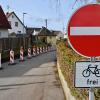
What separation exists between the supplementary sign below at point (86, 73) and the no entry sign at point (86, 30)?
0.14 meters

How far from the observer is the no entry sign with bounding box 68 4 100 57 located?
203 inches

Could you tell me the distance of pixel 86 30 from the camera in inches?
204

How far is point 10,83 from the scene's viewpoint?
59.3 feet

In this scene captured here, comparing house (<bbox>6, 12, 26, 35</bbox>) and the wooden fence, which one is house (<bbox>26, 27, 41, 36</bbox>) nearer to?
house (<bbox>6, 12, 26, 35</bbox>)

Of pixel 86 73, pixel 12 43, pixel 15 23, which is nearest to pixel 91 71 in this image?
pixel 86 73

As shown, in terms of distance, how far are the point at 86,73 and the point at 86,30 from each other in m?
0.55

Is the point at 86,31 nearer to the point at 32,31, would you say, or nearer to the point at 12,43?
the point at 12,43

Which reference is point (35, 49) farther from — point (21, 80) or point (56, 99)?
point (56, 99)

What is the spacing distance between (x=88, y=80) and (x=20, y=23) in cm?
9355

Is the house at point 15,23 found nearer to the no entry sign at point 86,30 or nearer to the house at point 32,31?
the house at point 32,31

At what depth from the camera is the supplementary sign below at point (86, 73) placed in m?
5.22

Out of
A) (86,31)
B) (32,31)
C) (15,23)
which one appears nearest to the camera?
(86,31)

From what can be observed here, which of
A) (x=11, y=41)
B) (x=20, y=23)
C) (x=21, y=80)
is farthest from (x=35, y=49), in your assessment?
(x=20, y=23)

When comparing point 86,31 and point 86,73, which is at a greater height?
point 86,31
